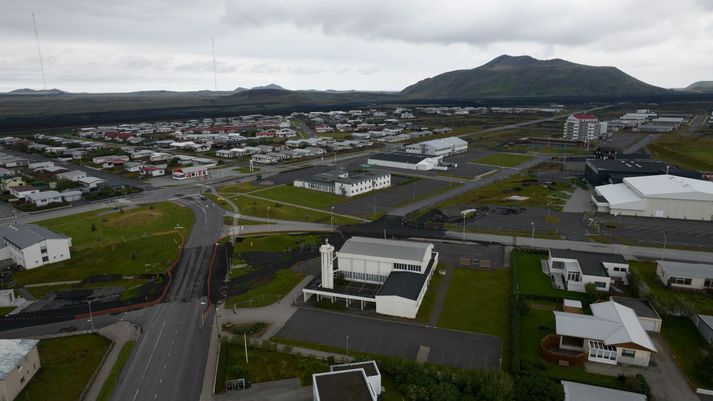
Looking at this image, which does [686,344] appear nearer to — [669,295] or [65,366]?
[669,295]

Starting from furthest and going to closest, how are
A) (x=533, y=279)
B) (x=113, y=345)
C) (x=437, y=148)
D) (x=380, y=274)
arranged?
(x=437, y=148) → (x=533, y=279) → (x=380, y=274) → (x=113, y=345)

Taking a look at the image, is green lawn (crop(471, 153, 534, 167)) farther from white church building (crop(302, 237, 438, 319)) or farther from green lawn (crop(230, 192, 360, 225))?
white church building (crop(302, 237, 438, 319))

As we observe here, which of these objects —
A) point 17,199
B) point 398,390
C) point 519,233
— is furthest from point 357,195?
point 17,199

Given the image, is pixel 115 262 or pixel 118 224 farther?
pixel 118 224

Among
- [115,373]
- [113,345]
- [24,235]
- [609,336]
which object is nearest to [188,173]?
[24,235]

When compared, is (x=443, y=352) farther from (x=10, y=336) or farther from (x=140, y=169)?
(x=140, y=169)

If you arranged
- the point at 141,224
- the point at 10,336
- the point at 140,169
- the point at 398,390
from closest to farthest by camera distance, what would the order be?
the point at 398,390
the point at 10,336
the point at 141,224
the point at 140,169

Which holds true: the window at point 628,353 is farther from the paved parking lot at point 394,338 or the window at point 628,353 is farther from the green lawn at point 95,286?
the green lawn at point 95,286
